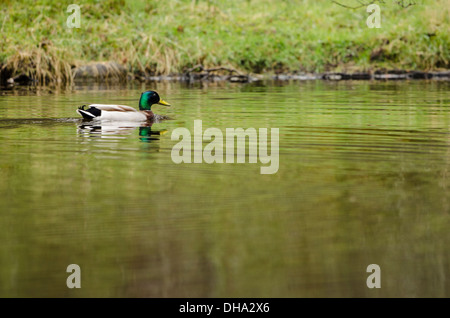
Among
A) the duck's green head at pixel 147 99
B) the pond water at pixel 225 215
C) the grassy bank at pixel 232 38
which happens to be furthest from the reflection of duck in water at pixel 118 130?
the grassy bank at pixel 232 38

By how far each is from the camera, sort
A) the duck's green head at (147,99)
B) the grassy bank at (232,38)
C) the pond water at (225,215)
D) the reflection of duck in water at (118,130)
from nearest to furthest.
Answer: the pond water at (225,215) < the reflection of duck in water at (118,130) < the duck's green head at (147,99) < the grassy bank at (232,38)

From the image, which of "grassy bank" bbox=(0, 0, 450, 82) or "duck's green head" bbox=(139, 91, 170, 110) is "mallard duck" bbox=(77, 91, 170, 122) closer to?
"duck's green head" bbox=(139, 91, 170, 110)

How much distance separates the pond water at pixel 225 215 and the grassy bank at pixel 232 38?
547 inches

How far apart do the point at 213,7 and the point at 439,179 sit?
21806mm

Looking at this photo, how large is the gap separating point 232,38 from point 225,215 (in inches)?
833

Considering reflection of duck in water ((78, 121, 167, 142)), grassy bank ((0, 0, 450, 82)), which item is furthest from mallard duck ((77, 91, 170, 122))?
grassy bank ((0, 0, 450, 82))

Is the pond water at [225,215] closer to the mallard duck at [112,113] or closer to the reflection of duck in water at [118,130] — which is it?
the reflection of duck in water at [118,130]

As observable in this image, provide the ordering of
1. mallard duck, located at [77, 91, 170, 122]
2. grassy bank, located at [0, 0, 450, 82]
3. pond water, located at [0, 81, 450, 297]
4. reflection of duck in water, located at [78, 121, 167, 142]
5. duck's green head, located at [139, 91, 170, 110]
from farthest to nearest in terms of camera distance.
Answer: grassy bank, located at [0, 0, 450, 82] < duck's green head, located at [139, 91, 170, 110] < mallard duck, located at [77, 91, 170, 122] < reflection of duck in water, located at [78, 121, 167, 142] < pond water, located at [0, 81, 450, 297]

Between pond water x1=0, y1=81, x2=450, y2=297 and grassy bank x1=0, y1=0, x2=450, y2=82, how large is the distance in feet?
45.6

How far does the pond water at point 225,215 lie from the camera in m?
5.18

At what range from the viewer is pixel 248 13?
95.4 ft

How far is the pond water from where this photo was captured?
518cm
